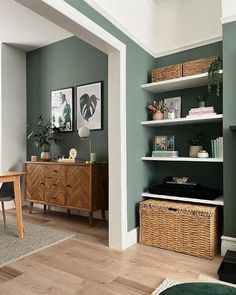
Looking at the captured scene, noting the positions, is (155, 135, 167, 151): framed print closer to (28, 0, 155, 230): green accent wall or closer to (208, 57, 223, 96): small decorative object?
(28, 0, 155, 230): green accent wall

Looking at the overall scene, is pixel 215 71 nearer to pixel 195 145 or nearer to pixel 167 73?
pixel 167 73

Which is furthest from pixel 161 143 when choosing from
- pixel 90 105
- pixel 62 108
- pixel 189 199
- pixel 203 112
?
pixel 62 108

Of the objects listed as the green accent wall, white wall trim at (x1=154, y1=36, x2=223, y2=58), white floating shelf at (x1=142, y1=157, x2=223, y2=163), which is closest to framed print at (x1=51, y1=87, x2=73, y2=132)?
the green accent wall

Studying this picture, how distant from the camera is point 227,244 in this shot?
2.30 metres

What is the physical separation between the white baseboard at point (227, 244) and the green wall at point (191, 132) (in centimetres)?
60

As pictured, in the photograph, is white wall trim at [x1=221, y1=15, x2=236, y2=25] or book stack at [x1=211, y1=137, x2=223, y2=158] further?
book stack at [x1=211, y1=137, x2=223, y2=158]

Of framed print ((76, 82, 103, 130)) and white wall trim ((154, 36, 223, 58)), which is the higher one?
white wall trim ((154, 36, 223, 58))

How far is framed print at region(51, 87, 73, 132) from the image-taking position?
3969 mm

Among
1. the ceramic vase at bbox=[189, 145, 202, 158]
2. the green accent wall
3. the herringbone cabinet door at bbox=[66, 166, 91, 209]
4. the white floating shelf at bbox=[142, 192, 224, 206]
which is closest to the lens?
the white floating shelf at bbox=[142, 192, 224, 206]

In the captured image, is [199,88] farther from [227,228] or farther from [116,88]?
[227,228]

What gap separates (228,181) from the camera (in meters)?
2.30

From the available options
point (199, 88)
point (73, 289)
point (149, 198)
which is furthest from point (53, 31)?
point (73, 289)

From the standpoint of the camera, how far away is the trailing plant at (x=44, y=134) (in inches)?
Answer: 157

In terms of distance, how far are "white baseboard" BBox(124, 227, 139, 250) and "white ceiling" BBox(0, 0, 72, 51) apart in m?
3.07
